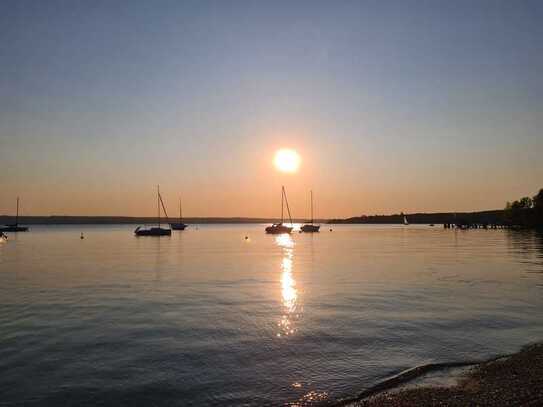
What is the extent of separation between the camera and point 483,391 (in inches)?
438

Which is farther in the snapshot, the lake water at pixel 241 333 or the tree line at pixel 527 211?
the tree line at pixel 527 211

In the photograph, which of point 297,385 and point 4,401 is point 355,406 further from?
point 4,401

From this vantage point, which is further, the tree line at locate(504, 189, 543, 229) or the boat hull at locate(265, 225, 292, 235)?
the boat hull at locate(265, 225, 292, 235)

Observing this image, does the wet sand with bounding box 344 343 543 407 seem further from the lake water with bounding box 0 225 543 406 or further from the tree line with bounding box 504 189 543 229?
the tree line with bounding box 504 189 543 229

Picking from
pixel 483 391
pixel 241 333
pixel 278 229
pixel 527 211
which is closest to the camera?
Result: pixel 483 391

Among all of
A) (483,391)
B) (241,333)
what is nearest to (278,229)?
(241,333)

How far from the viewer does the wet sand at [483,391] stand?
10.4 meters

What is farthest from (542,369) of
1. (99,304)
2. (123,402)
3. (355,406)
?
(99,304)

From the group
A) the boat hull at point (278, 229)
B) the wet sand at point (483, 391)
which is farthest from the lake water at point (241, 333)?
the boat hull at point (278, 229)

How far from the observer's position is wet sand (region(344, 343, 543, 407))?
1039cm

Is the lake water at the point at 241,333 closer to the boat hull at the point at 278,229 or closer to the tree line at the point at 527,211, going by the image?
the tree line at the point at 527,211

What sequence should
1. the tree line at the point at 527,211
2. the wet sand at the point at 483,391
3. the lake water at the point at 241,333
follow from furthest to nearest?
the tree line at the point at 527,211, the lake water at the point at 241,333, the wet sand at the point at 483,391

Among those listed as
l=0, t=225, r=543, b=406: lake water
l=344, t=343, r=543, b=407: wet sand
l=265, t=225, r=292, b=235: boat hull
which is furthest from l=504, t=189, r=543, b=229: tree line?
l=344, t=343, r=543, b=407: wet sand

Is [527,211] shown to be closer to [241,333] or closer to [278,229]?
[278,229]
